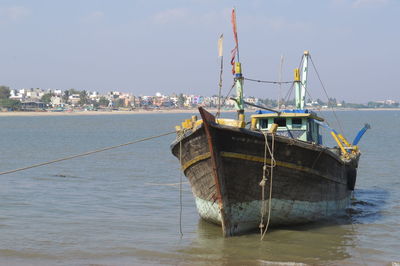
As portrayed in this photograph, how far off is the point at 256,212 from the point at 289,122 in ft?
12.9

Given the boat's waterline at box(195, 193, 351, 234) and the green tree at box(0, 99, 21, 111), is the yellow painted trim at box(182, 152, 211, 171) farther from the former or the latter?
Result: the green tree at box(0, 99, 21, 111)

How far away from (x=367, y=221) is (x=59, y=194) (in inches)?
386

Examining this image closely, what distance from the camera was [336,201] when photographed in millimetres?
15875

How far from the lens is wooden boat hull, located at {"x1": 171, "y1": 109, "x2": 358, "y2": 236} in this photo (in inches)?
486

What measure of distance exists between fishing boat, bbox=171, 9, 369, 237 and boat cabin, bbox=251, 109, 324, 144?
1.71 metres

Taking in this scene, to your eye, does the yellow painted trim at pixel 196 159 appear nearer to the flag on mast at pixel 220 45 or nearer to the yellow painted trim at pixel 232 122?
the yellow painted trim at pixel 232 122

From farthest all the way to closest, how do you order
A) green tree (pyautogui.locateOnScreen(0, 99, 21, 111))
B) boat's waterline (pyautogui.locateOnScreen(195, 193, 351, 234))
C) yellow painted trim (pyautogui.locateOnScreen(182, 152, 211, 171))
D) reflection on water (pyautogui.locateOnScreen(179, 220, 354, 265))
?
green tree (pyautogui.locateOnScreen(0, 99, 21, 111))
boat's waterline (pyautogui.locateOnScreen(195, 193, 351, 234))
yellow painted trim (pyautogui.locateOnScreen(182, 152, 211, 171))
reflection on water (pyautogui.locateOnScreen(179, 220, 354, 265))

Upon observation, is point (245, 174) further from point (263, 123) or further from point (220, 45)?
point (263, 123)

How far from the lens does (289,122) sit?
16.2m

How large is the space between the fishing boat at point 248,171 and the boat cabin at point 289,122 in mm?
1708

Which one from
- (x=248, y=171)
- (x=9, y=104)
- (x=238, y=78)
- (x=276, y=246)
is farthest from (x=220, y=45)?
(x=9, y=104)

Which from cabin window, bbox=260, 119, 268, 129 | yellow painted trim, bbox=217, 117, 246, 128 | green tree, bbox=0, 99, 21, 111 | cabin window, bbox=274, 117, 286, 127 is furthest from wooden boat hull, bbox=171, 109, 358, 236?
green tree, bbox=0, 99, 21, 111

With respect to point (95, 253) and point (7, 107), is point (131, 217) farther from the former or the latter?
point (7, 107)

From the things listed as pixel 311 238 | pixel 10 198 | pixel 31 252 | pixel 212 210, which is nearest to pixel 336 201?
pixel 311 238
